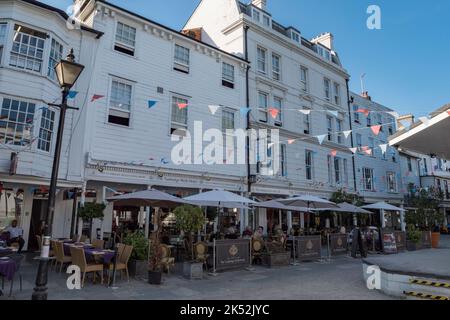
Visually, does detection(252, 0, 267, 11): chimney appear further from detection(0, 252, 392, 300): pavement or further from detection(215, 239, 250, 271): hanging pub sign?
detection(0, 252, 392, 300): pavement

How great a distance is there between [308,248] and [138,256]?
24.2 feet

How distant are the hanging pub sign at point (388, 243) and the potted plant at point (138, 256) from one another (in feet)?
42.2

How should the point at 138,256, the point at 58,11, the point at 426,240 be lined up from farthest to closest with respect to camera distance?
the point at 426,240
the point at 58,11
the point at 138,256

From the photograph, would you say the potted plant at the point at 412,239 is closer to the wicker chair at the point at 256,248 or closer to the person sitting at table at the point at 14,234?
the wicker chair at the point at 256,248

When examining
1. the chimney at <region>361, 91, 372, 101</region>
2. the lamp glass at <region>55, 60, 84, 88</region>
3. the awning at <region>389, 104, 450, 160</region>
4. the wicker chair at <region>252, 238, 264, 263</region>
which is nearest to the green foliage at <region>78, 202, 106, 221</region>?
the wicker chair at <region>252, 238, 264, 263</region>

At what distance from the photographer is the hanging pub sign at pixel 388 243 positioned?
1649 centimetres

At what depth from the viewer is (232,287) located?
8359 mm

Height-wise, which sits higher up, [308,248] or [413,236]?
[413,236]

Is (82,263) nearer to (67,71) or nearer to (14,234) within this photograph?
(67,71)

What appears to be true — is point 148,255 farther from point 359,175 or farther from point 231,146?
point 359,175

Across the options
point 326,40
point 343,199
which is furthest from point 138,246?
point 326,40

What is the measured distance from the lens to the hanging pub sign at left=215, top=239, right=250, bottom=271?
1036 cm

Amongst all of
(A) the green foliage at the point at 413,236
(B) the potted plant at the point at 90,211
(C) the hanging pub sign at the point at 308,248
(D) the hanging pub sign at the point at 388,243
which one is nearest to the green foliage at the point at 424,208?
(A) the green foliage at the point at 413,236
